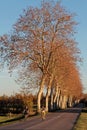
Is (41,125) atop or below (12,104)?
below

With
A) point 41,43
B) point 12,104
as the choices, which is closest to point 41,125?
point 41,43

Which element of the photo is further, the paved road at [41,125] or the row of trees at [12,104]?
the row of trees at [12,104]

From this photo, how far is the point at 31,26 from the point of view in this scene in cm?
5616

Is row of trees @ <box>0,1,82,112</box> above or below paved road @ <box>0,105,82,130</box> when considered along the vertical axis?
above

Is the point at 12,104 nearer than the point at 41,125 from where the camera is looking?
No

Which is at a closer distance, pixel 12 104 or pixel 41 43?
pixel 41 43

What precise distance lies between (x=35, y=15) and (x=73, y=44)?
298 inches

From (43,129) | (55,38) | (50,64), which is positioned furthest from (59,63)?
(43,129)

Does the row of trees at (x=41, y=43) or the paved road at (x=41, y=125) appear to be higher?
the row of trees at (x=41, y=43)

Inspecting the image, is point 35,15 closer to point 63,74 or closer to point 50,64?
point 50,64

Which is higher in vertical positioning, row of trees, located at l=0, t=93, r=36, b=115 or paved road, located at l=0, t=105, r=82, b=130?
row of trees, located at l=0, t=93, r=36, b=115

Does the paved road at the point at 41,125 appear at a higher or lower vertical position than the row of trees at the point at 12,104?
lower

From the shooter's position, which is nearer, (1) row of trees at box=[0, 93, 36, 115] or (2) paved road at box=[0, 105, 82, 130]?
(2) paved road at box=[0, 105, 82, 130]

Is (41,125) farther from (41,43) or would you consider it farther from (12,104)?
(12,104)
